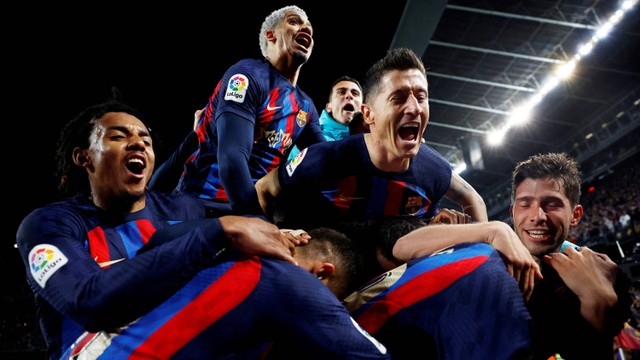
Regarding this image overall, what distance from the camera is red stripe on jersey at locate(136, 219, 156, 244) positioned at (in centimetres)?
223

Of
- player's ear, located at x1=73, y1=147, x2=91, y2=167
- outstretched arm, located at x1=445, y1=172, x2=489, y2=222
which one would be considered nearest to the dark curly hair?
player's ear, located at x1=73, y1=147, x2=91, y2=167

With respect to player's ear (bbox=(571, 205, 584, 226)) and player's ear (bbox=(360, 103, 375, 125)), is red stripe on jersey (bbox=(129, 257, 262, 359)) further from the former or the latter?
player's ear (bbox=(571, 205, 584, 226))

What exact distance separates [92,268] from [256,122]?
66.3 inches

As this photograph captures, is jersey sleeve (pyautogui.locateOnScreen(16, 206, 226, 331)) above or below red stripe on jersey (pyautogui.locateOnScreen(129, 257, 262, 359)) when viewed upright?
above

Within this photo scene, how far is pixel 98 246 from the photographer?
6.68ft

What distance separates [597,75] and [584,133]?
3.69 meters

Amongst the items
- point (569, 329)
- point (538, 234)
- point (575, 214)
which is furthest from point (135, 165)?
point (575, 214)

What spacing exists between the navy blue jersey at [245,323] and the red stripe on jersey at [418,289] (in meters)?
0.22

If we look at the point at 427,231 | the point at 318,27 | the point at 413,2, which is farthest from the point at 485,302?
the point at 413,2

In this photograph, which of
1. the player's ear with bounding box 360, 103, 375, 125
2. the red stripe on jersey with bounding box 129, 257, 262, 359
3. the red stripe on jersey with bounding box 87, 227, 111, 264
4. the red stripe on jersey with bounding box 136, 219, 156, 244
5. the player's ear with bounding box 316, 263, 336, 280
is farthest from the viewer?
the player's ear with bounding box 360, 103, 375, 125

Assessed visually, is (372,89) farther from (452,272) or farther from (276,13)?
(452,272)

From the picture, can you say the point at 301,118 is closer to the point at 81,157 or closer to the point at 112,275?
the point at 81,157

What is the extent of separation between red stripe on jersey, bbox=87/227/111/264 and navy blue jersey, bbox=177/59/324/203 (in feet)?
3.22

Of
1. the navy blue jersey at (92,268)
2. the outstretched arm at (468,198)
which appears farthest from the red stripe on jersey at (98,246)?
the outstretched arm at (468,198)
